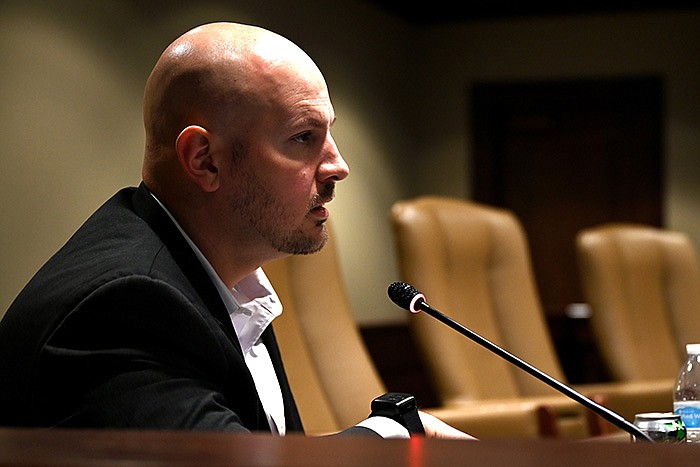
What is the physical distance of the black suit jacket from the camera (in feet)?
3.59

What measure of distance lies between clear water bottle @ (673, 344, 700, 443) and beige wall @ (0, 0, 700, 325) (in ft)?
7.96

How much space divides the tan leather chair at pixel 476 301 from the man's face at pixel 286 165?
1601 mm

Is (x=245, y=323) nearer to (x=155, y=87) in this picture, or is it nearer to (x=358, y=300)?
(x=155, y=87)

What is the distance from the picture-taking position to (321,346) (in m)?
2.48

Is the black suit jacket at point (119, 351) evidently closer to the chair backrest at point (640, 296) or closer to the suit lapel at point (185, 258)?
the suit lapel at point (185, 258)

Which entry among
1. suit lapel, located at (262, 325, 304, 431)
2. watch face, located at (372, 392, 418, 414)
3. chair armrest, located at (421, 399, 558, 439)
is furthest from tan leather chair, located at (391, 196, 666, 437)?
watch face, located at (372, 392, 418, 414)

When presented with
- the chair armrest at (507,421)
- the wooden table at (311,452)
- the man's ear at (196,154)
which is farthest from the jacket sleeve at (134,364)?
the chair armrest at (507,421)

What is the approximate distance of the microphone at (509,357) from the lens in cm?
122

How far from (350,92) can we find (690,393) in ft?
12.9

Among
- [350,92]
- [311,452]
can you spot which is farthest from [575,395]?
[350,92]

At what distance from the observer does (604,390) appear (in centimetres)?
320

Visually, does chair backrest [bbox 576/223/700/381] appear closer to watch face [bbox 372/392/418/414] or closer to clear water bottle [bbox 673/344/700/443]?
clear water bottle [bbox 673/344/700/443]

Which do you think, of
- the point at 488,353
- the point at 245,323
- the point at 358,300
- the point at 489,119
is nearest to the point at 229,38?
the point at 245,323

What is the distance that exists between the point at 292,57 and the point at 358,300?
13.7ft
